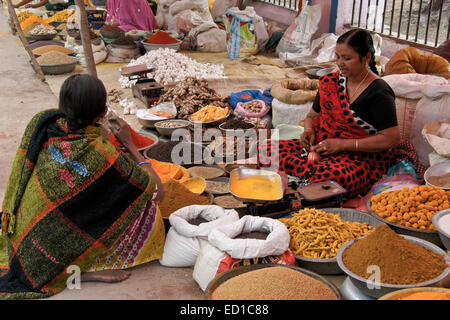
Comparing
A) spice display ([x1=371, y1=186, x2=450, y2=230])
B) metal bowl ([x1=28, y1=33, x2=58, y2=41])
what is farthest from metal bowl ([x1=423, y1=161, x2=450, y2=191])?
metal bowl ([x1=28, y1=33, x2=58, y2=41])

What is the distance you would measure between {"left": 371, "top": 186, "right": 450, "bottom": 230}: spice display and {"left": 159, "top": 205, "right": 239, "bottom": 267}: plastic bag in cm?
82

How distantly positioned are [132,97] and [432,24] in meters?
6.74

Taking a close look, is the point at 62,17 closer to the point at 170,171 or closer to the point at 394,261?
the point at 170,171

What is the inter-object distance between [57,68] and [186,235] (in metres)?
5.37

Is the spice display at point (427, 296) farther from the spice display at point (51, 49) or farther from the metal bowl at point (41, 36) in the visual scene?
the metal bowl at point (41, 36)

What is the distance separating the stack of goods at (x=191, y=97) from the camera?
4543 millimetres

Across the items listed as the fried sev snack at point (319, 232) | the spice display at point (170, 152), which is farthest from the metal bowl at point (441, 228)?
the spice display at point (170, 152)

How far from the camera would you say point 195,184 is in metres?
2.96

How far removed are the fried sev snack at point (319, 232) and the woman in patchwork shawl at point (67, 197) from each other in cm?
81

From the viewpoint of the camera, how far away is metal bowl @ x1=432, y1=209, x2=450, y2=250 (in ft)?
6.70

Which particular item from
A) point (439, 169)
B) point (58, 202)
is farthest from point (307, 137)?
point (58, 202)

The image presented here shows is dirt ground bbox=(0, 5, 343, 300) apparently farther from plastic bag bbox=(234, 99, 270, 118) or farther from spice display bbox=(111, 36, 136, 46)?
plastic bag bbox=(234, 99, 270, 118)

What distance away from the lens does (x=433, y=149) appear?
3.10 m

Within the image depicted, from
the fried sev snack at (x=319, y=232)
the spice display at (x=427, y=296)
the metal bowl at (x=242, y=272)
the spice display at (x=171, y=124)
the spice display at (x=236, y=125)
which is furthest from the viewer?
the spice display at (x=171, y=124)
